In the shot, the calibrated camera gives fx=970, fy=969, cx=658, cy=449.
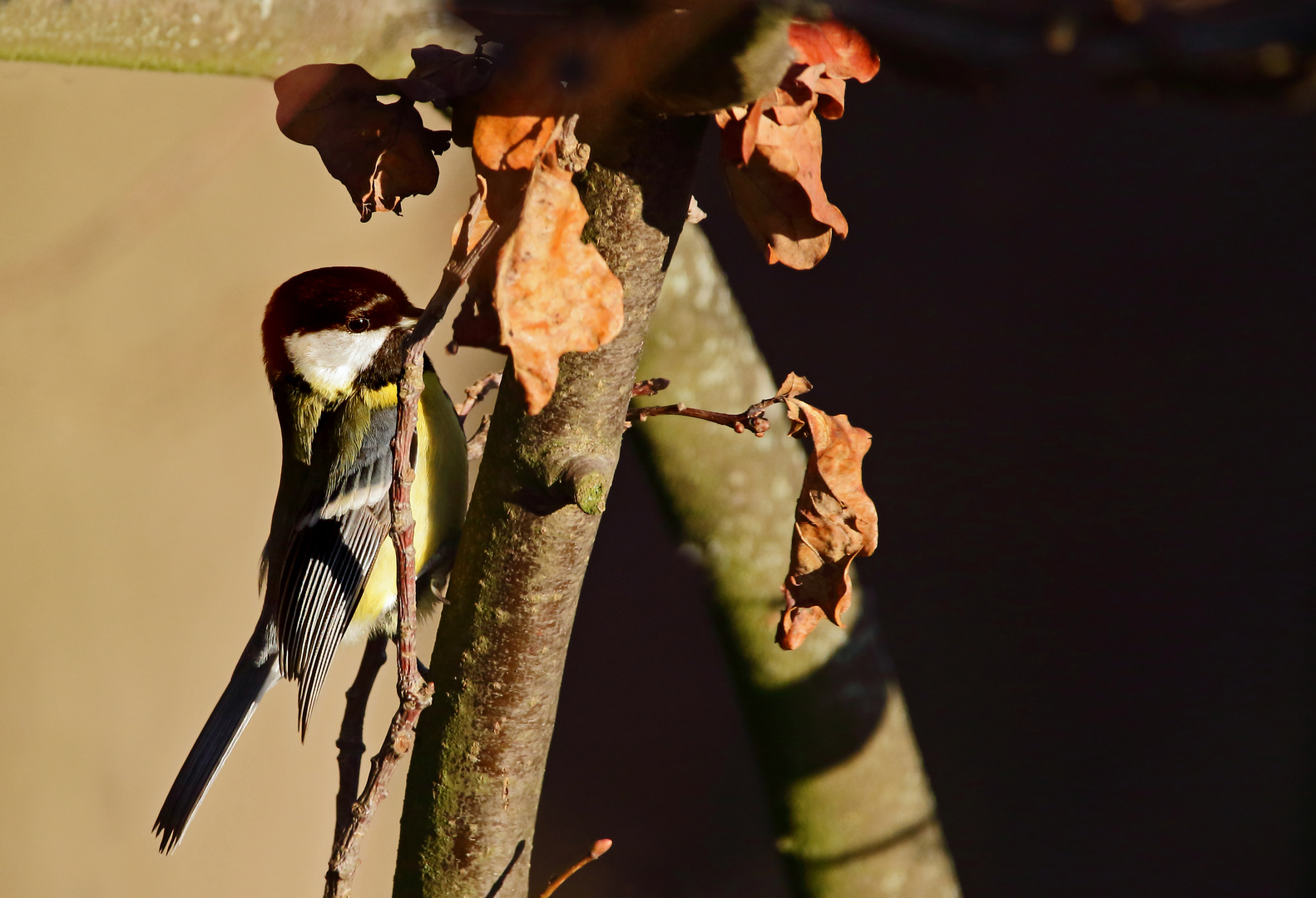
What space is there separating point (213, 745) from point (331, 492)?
1.30ft

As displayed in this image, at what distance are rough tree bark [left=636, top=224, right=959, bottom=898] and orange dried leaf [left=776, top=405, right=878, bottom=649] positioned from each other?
0.30m

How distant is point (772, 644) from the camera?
108 cm

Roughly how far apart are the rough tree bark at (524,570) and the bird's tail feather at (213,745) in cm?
70

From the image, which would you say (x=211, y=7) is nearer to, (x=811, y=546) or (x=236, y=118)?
(x=236, y=118)

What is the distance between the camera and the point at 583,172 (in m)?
0.63

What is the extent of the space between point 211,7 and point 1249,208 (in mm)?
2012

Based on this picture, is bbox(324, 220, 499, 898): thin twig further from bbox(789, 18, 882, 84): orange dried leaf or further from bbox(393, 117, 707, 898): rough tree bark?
bbox(789, 18, 882, 84): orange dried leaf

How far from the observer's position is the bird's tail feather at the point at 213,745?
134 centimetres

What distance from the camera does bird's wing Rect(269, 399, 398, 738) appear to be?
56.0 inches

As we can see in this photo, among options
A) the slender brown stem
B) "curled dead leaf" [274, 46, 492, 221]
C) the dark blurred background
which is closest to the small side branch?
"curled dead leaf" [274, 46, 492, 221]

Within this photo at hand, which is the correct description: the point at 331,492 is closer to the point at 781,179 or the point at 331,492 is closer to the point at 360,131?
the point at 360,131

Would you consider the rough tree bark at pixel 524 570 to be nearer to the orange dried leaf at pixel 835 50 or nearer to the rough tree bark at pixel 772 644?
the orange dried leaf at pixel 835 50

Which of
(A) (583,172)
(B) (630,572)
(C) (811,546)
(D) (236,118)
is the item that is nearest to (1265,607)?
(B) (630,572)

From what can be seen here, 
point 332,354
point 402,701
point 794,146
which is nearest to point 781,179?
point 794,146
